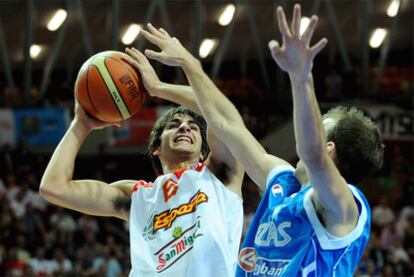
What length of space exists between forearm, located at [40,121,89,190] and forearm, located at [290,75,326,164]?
1.98m

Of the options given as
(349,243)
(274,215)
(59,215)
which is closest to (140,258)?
(274,215)

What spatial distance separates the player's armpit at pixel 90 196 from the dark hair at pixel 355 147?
5.54ft

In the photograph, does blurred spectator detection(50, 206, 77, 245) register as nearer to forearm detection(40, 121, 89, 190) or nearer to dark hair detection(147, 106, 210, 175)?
dark hair detection(147, 106, 210, 175)

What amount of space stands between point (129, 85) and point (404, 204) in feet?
45.3

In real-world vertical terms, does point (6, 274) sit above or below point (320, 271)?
below

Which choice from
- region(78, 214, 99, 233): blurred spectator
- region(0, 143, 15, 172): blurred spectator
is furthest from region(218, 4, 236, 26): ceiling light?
region(78, 214, 99, 233): blurred spectator

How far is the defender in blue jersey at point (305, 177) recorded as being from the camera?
3.03 metres

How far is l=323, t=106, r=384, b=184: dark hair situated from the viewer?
134 inches

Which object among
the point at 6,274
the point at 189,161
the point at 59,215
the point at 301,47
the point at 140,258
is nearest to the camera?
the point at 301,47

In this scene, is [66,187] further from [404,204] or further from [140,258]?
[404,204]

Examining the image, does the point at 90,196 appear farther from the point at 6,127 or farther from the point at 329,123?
the point at 6,127

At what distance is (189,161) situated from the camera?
4777mm

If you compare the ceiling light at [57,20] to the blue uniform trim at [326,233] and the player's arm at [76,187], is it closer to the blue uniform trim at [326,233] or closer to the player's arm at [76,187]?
the player's arm at [76,187]

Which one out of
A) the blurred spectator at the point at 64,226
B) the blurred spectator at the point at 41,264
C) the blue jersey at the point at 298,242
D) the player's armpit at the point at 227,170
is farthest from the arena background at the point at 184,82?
the blue jersey at the point at 298,242
